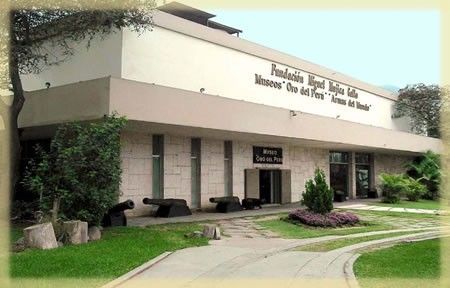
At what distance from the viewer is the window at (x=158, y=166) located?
19.5m

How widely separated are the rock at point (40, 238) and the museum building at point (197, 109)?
441cm

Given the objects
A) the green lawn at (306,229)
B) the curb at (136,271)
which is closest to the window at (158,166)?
the green lawn at (306,229)

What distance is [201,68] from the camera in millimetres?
21344

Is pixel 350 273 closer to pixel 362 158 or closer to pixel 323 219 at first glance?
pixel 323 219

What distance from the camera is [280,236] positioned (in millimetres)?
14719

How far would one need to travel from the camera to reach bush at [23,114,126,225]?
12.3 m

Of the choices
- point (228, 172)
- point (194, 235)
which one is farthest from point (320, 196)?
point (194, 235)

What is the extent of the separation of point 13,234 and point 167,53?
30.6 feet

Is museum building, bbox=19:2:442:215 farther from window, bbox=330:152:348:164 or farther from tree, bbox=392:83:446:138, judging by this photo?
tree, bbox=392:83:446:138

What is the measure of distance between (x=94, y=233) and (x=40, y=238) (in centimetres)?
186

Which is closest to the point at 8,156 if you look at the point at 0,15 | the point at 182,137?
the point at 0,15

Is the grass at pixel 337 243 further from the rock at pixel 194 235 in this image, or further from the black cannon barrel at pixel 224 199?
the black cannon barrel at pixel 224 199

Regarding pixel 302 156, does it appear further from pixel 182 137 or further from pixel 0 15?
pixel 0 15

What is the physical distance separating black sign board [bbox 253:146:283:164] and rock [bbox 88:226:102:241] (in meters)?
12.3
